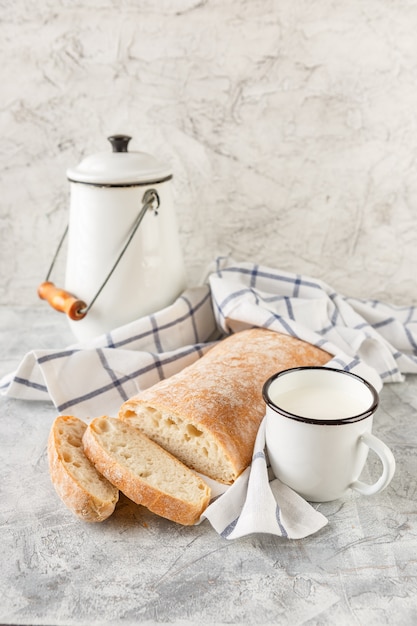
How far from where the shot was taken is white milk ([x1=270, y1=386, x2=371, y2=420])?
35.0 inches

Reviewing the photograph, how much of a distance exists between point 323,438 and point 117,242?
60 centimetres

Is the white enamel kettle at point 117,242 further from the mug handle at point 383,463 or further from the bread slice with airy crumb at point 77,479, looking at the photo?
the mug handle at point 383,463

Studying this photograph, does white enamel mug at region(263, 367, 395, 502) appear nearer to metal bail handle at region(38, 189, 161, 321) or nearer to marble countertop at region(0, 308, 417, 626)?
marble countertop at region(0, 308, 417, 626)

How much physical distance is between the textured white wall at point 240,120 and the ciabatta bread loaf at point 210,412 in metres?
0.53

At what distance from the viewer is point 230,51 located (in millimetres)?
1380

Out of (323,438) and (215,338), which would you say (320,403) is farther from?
(215,338)

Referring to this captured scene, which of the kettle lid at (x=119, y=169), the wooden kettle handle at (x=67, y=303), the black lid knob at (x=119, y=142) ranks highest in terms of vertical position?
the black lid knob at (x=119, y=142)

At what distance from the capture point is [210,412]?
93cm

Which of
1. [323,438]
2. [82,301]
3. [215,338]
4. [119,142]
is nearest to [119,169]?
[119,142]

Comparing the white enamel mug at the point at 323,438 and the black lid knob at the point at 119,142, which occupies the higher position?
the black lid knob at the point at 119,142

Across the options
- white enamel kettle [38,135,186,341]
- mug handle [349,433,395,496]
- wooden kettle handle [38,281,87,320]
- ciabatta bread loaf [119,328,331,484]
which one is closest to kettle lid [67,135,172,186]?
white enamel kettle [38,135,186,341]

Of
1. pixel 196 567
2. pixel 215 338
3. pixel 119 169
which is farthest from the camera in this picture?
pixel 215 338

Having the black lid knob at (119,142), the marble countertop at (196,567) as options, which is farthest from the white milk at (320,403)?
the black lid knob at (119,142)

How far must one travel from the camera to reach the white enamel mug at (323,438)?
2.74ft
